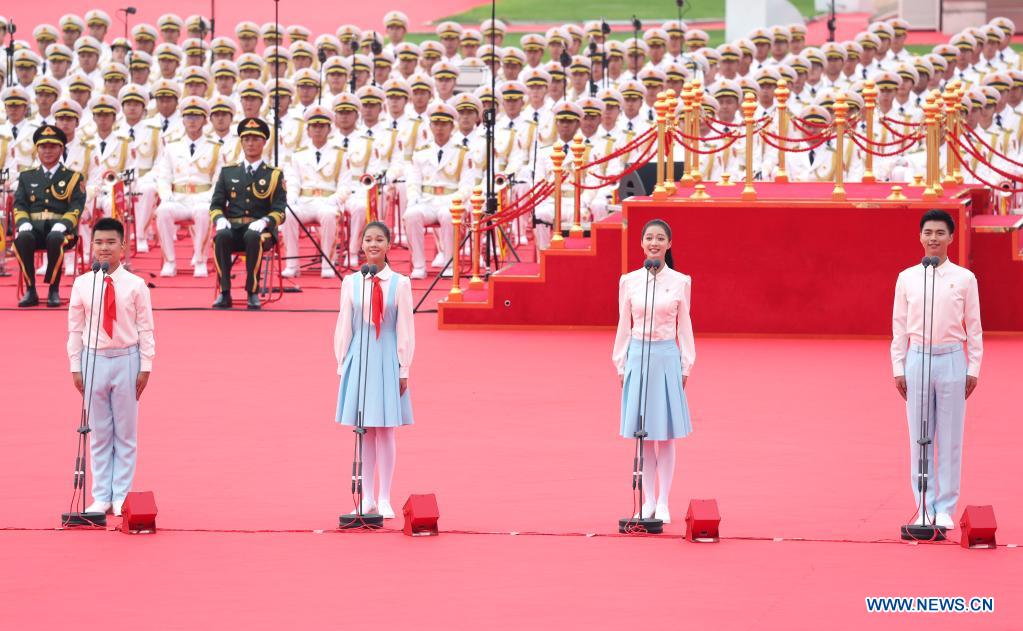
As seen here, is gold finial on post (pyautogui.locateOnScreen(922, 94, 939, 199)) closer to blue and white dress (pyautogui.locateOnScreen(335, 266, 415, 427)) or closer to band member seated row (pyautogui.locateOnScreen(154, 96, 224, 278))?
band member seated row (pyautogui.locateOnScreen(154, 96, 224, 278))

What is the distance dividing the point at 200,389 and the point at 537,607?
5055 millimetres

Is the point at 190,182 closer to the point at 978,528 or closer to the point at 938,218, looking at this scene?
the point at 938,218

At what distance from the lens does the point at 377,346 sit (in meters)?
7.80

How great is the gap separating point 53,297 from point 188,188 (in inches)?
104

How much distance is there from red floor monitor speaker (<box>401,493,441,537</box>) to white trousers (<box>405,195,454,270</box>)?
957 cm

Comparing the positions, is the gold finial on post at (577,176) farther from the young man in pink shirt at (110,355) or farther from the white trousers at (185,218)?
the young man in pink shirt at (110,355)

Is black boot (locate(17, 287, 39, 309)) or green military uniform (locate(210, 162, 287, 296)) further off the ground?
green military uniform (locate(210, 162, 287, 296))

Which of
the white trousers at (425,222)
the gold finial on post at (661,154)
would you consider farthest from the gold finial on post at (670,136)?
the white trousers at (425,222)

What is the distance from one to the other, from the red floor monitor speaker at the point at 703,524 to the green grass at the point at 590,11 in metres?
23.4

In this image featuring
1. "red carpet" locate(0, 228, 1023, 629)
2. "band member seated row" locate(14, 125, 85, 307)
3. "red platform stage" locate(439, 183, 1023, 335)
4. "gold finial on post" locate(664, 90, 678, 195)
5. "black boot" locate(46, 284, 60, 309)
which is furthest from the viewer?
"band member seated row" locate(14, 125, 85, 307)

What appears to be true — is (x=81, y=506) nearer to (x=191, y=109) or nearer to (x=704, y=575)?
(x=704, y=575)

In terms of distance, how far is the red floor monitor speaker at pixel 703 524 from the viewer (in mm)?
7438

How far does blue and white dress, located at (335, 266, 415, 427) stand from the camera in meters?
7.77

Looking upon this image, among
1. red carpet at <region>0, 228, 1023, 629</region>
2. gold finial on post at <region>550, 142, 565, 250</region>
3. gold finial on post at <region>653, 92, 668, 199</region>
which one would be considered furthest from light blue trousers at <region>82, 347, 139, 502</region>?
gold finial on post at <region>550, 142, 565, 250</region>
